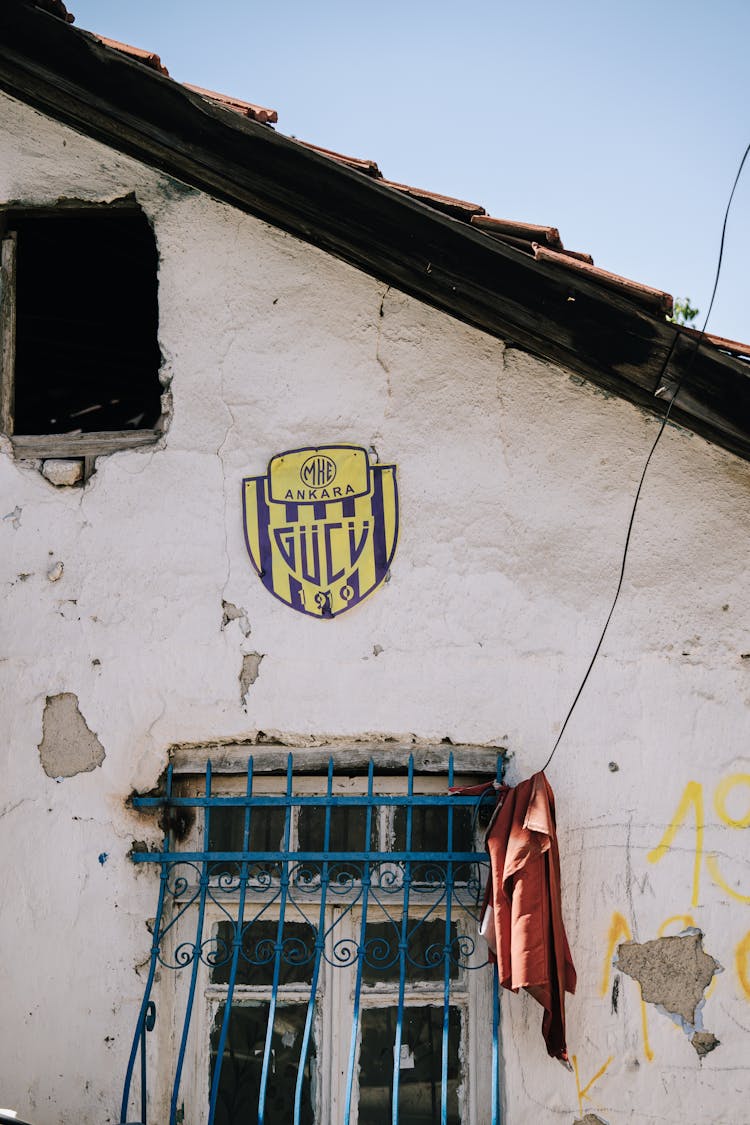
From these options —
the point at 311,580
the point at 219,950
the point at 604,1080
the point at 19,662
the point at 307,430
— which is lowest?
the point at 604,1080

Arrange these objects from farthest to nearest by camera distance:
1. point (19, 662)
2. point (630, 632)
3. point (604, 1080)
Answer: point (19, 662), point (630, 632), point (604, 1080)

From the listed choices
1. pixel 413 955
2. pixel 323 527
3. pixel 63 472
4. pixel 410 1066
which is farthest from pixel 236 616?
pixel 410 1066

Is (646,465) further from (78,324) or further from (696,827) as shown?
(78,324)

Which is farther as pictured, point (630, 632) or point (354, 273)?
point (354, 273)

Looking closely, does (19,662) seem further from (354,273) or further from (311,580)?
(354,273)

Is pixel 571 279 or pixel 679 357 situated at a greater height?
pixel 571 279

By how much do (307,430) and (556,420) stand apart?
852mm

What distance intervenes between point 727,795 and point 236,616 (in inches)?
66.3

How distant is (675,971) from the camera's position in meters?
3.20

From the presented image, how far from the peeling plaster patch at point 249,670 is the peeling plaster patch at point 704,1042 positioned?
174 centimetres

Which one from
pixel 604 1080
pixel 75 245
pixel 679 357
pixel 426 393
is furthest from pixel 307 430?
pixel 604 1080

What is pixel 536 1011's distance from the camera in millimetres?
3234

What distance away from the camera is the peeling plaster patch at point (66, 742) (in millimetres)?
3545

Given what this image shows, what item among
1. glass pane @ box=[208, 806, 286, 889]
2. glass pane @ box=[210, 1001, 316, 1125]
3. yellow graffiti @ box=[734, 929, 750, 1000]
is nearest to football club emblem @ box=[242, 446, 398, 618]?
glass pane @ box=[208, 806, 286, 889]
